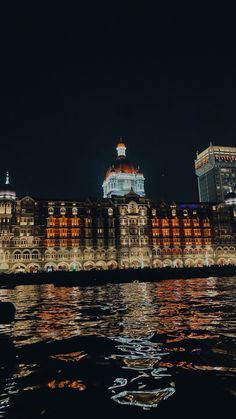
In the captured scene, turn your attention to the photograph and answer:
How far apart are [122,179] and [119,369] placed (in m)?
148

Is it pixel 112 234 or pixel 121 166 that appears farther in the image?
pixel 121 166

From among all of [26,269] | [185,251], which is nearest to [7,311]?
[26,269]

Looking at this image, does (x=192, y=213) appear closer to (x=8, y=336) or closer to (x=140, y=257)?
(x=140, y=257)

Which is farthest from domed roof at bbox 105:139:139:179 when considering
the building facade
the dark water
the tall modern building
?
the dark water

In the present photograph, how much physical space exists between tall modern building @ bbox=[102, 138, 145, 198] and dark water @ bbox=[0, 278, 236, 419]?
13747 centimetres

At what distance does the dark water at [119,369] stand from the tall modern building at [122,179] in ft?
451

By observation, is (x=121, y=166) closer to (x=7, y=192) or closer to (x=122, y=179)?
(x=122, y=179)

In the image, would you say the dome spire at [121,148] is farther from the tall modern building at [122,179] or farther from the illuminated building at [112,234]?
the illuminated building at [112,234]

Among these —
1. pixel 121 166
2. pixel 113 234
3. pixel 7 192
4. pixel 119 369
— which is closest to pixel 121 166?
pixel 121 166

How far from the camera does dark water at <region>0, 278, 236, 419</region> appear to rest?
292 inches

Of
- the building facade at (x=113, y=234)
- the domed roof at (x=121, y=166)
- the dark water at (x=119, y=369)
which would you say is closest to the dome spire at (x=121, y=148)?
the domed roof at (x=121, y=166)

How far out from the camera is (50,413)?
720cm

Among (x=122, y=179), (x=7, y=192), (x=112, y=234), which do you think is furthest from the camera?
(x=122, y=179)

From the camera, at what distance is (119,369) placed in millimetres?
10086
